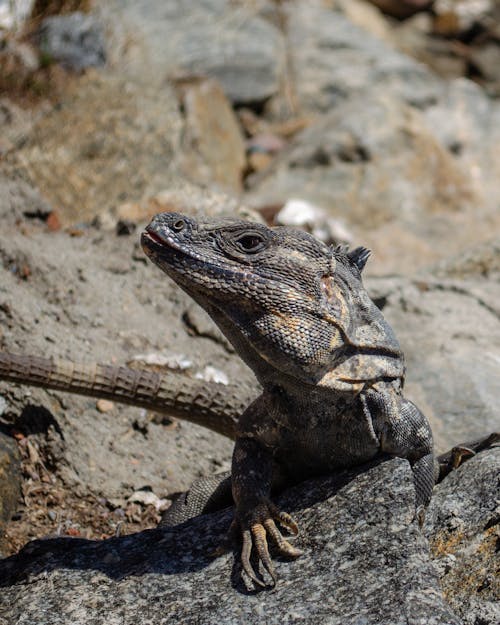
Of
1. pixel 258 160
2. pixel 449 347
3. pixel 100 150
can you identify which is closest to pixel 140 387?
pixel 449 347

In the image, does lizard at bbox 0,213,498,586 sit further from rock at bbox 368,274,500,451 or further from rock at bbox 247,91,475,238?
rock at bbox 247,91,475,238

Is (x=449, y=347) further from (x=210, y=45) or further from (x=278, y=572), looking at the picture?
(x=210, y=45)

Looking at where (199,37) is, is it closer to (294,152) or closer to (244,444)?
(294,152)

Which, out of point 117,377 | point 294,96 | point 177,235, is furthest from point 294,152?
point 177,235

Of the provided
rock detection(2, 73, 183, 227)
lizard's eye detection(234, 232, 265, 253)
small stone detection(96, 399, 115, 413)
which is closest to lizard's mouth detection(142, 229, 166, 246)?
lizard's eye detection(234, 232, 265, 253)

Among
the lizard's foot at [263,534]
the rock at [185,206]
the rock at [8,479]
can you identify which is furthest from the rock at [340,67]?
the lizard's foot at [263,534]

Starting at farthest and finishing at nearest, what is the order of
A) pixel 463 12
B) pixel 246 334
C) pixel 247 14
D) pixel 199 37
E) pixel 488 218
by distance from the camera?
pixel 463 12 < pixel 247 14 < pixel 199 37 < pixel 488 218 < pixel 246 334

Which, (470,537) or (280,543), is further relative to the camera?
(470,537)
